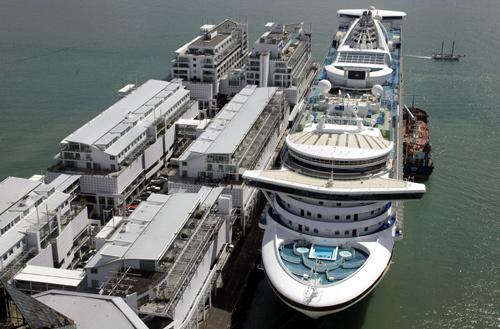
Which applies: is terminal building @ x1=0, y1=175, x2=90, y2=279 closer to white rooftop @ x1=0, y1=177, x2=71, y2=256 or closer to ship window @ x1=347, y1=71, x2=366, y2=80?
white rooftop @ x1=0, y1=177, x2=71, y2=256

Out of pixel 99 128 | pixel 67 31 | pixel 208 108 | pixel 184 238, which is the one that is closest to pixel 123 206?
pixel 99 128

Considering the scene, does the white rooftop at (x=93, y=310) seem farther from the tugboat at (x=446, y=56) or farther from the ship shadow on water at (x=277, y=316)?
the tugboat at (x=446, y=56)

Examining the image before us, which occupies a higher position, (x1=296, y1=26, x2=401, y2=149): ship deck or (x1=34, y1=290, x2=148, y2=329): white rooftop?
(x1=296, y1=26, x2=401, y2=149): ship deck

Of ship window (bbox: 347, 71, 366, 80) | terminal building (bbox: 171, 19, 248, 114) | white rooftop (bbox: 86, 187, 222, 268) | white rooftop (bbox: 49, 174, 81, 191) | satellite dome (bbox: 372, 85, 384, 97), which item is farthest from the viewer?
terminal building (bbox: 171, 19, 248, 114)

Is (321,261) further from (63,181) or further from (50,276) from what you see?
(63,181)

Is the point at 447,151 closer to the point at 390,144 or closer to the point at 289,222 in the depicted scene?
the point at 390,144

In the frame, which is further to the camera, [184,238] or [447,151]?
[447,151]

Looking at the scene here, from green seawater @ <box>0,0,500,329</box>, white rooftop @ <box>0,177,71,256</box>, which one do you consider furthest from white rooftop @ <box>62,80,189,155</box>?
green seawater @ <box>0,0,500,329</box>

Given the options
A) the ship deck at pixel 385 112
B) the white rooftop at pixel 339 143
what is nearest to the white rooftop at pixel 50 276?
the white rooftop at pixel 339 143
